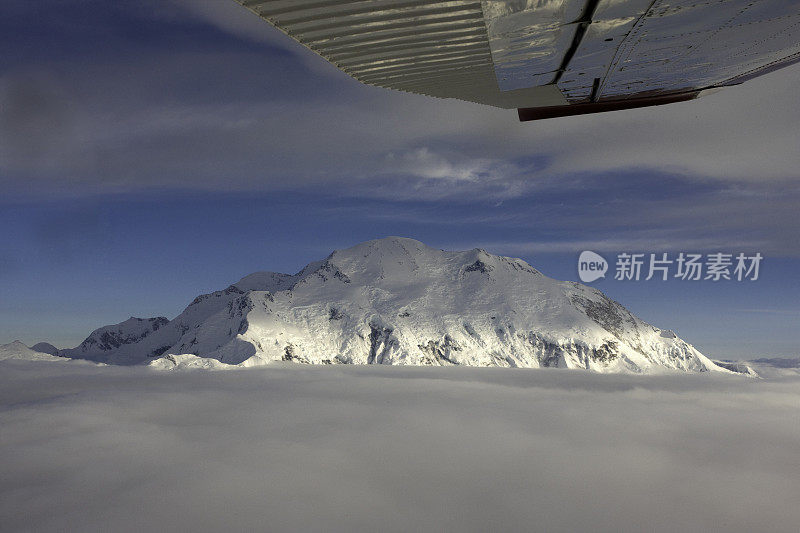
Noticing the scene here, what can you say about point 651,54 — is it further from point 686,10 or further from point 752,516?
point 752,516

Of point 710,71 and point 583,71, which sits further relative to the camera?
point 710,71

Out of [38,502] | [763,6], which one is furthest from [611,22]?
[38,502]

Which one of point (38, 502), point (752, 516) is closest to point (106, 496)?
point (38, 502)

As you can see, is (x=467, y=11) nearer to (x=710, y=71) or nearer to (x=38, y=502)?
(x=710, y=71)

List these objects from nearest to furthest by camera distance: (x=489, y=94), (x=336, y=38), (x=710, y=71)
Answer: (x=336, y=38), (x=710, y=71), (x=489, y=94)

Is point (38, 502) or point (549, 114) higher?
point (549, 114)

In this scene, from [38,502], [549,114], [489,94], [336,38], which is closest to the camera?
[336,38]
